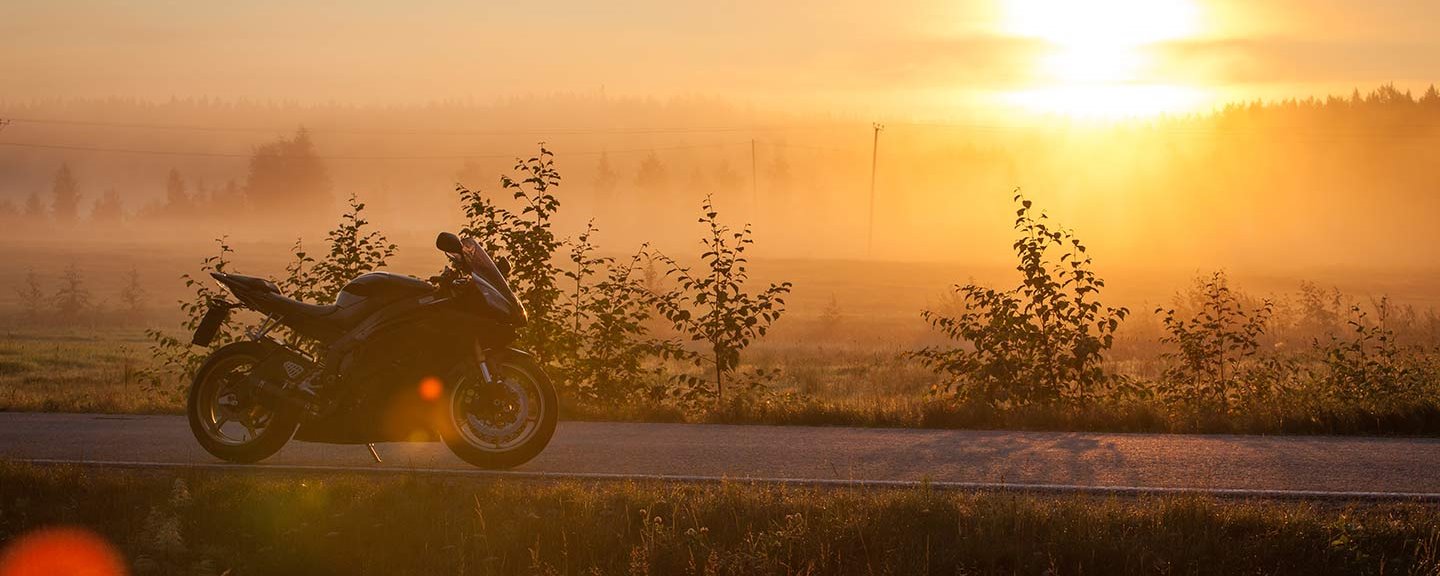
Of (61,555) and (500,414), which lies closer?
(61,555)

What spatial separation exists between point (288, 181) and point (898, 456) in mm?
182842

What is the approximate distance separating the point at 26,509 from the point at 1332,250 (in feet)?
438

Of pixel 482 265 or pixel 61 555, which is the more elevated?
pixel 482 265

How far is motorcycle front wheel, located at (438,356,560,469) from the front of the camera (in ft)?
32.7

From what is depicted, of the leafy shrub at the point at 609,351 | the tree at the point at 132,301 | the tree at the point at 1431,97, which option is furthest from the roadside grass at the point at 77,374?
A: the tree at the point at 1431,97

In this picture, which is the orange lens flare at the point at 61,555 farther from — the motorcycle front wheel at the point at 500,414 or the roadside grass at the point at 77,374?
the roadside grass at the point at 77,374

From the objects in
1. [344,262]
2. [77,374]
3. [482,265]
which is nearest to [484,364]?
[482,265]

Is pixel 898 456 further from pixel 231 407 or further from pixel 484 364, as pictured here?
pixel 231 407

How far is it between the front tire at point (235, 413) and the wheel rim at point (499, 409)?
126 cm

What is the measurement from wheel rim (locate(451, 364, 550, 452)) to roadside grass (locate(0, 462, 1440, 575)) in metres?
0.74

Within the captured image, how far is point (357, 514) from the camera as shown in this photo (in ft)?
28.8

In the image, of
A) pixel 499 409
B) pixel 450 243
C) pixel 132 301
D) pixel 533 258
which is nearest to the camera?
pixel 450 243

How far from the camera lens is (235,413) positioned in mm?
10461

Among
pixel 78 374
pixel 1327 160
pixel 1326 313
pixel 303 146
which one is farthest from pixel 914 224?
pixel 78 374
